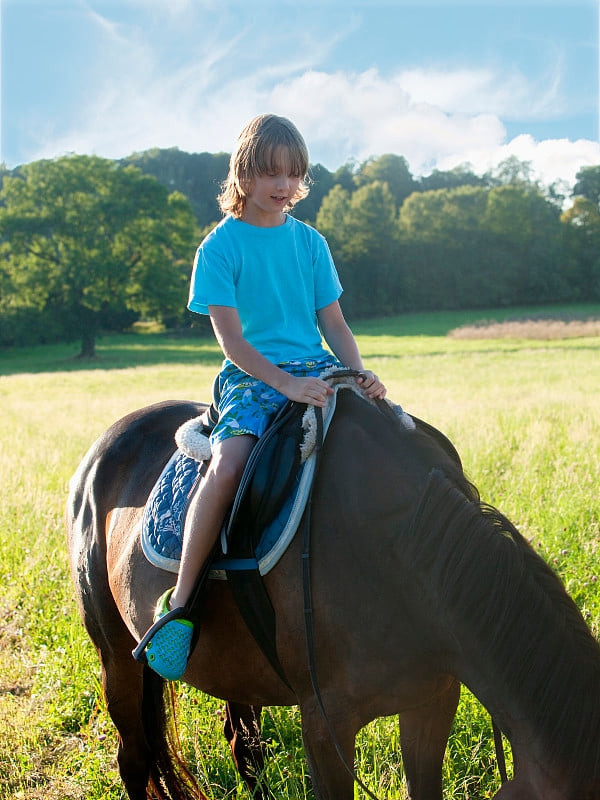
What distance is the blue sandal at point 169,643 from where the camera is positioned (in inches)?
82.2

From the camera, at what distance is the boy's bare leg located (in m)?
2.07

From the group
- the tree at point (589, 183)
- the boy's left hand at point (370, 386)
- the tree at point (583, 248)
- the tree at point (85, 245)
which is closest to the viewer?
the boy's left hand at point (370, 386)

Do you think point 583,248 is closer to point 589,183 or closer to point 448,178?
point 589,183

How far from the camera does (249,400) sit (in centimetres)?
223

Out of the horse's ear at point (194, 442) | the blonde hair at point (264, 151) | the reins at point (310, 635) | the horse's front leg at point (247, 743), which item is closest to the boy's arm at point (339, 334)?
the blonde hair at point (264, 151)

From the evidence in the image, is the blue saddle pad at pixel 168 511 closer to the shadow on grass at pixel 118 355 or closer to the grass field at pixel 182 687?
the grass field at pixel 182 687

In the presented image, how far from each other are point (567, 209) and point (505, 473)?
254 ft

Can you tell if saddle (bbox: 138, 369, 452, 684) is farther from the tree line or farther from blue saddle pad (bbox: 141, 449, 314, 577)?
the tree line

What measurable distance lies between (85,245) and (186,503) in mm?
42951

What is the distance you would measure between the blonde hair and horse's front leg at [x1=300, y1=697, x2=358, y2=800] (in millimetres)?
1838

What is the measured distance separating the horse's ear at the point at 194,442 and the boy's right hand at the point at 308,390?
1.30 ft

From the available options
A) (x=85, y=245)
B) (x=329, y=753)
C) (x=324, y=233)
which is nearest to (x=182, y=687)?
(x=329, y=753)

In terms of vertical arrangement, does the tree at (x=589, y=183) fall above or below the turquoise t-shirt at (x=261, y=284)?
above

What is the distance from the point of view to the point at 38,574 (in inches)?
192
